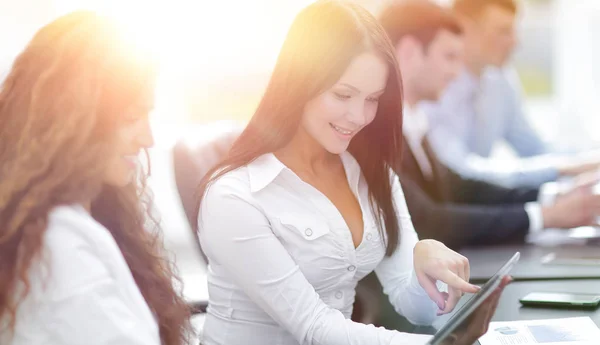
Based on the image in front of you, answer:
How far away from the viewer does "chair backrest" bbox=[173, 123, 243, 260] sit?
1756 mm

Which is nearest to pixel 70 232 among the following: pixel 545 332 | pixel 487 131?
pixel 545 332

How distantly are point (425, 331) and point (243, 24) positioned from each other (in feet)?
7.18

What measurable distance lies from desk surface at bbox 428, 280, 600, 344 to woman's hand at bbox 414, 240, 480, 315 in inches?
1.0

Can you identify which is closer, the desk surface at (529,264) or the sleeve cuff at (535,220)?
the desk surface at (529,264)

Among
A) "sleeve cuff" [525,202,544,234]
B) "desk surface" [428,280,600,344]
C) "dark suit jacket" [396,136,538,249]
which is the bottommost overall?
"desk surface" [428,280,600,344]

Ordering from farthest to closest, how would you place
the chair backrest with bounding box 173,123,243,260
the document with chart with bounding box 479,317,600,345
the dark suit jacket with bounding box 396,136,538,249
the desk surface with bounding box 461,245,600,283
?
1. the dark suit jacket with bounding box 396,136,538,249
2. the chair backrest with bounding box 173,123,243,260
3. the desk surface with bounding box 461,245,600,283
4. the document with chart with bounding box 479,317,600,345

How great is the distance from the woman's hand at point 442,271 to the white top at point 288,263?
3.5 inches

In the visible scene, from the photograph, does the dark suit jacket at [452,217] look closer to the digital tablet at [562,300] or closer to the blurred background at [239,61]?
the digital tablet at [562,300]

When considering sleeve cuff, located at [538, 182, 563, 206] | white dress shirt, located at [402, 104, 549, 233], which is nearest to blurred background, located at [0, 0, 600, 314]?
white dress shirt, located at [402, 104, 549, 233]

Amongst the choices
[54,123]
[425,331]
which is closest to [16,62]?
[54,123]

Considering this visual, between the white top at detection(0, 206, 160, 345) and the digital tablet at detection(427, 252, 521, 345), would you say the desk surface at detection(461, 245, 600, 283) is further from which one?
the white top at detection(0, 206, 160, 345)

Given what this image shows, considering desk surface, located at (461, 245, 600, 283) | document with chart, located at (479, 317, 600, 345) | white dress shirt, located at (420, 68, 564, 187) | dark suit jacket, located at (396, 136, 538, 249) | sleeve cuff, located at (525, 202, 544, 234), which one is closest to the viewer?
document with chart, located at (479, 317, 600, 345)

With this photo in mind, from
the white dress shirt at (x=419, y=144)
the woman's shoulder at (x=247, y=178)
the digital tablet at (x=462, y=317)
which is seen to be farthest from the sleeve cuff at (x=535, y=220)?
the digital tablet at (x=462, y=317)

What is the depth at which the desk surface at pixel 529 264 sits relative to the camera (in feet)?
5.29
